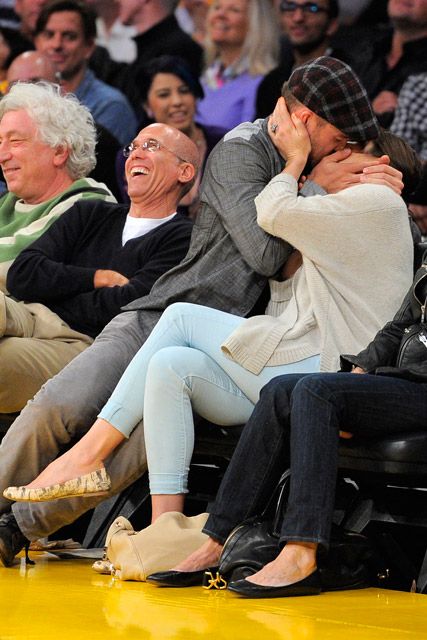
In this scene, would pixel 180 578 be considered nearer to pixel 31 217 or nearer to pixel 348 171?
pixel 348 171

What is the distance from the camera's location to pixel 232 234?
3.54m

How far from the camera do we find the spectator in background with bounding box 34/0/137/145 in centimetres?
725

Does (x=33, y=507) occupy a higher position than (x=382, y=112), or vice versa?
(x=382, y=112)

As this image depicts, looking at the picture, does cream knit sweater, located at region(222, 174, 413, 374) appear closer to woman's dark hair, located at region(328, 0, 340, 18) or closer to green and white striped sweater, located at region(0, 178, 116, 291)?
green and white striped sweater, located at region(0, 178, 116, 291)

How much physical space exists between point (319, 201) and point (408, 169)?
0.45 metres

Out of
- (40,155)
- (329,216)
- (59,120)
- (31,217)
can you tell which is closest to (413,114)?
(59,120)

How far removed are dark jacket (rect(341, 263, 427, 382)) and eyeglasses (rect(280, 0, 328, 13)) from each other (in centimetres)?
387

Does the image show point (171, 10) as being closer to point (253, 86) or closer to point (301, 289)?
point (253, 86)

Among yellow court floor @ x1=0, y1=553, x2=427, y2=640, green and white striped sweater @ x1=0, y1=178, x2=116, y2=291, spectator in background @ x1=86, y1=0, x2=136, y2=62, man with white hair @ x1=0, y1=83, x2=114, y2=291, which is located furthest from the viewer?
spectator in background @ x1=86, y1=0, x2=136, y2=62

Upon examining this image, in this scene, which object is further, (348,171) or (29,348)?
(29,348)

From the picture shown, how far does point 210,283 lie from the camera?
3607mm

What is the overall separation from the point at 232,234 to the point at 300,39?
11.1 feet

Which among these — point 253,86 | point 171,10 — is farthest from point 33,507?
point 171,10

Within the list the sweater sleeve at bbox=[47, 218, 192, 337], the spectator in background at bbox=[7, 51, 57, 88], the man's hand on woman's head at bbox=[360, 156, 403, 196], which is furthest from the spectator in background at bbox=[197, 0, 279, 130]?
the man's hand on woman's head at bbox=[360, 156, 403, 196]
